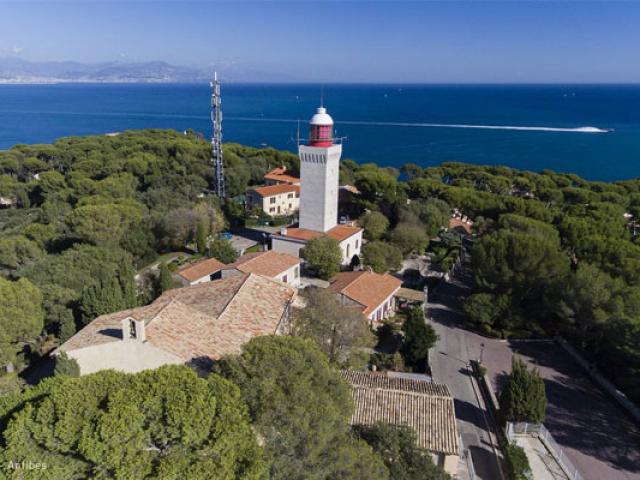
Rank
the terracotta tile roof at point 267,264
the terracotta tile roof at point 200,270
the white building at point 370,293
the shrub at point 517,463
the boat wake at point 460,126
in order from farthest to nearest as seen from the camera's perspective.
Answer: the boat wake at point 460,126, the terracotta tile roof at point 200,270, the terracotta tile roof at point 267,264, the white building at point 370,293, the shrub at point 517,463

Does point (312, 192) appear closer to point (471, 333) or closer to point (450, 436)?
point (471, 333)

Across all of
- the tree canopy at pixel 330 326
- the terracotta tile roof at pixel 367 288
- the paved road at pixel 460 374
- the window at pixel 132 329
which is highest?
the window at pixel 132 329

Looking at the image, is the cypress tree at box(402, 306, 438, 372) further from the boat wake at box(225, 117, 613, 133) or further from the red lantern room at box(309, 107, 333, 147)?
the boat wake at box(225, 117, 613, 133)

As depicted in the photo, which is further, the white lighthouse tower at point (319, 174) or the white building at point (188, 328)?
the white lighthouse tower at point (319, 174)

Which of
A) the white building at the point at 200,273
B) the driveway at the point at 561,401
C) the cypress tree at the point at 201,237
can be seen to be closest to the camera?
the driveway at the point at 561,401

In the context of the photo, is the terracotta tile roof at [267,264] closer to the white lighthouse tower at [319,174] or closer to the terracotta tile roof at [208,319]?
the terracotta tile roof at [208,319]

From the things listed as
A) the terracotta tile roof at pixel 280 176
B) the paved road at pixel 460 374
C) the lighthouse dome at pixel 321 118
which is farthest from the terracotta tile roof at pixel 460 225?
the terracotta tile roof at pixel 280 176

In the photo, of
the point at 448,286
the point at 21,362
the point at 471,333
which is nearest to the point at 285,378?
the point at 21,362
